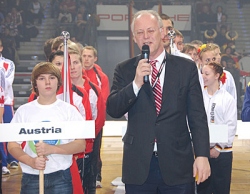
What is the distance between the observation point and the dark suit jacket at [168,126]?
2676 mm

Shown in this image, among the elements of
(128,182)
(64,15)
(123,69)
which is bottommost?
(128,182)

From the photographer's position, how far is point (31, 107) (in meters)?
3.23

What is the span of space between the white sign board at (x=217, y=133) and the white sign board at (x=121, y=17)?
9430 mm

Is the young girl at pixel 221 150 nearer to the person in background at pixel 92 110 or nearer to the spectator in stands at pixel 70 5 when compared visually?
the person in background at pixel 92 110

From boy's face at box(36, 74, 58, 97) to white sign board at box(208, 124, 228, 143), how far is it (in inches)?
36.0

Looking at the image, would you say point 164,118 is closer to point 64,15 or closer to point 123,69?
point 123,69

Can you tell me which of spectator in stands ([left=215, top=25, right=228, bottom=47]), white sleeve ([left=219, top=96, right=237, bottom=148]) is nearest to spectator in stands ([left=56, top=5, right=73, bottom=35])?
spectator in stands ([left=215, top=25, right=228, bottom=47])

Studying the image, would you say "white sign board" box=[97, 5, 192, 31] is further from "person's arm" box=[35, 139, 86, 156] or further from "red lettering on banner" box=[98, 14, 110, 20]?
"person's arm" box=[35, 139, 86, 156]

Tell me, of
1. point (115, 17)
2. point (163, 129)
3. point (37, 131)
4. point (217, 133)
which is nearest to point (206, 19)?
point (115, 17)

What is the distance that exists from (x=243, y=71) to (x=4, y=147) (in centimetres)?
640

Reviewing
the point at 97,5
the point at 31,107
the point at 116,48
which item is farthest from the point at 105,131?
the point at 31,107

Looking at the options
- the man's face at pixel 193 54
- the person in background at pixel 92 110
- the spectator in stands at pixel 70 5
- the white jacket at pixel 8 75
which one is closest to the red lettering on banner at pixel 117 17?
the spectator in stands at pixel 70 5

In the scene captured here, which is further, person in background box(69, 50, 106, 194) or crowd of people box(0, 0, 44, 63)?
crowd of people box(0, 0, 44, 63)

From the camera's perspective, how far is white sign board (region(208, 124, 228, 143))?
120 inches
